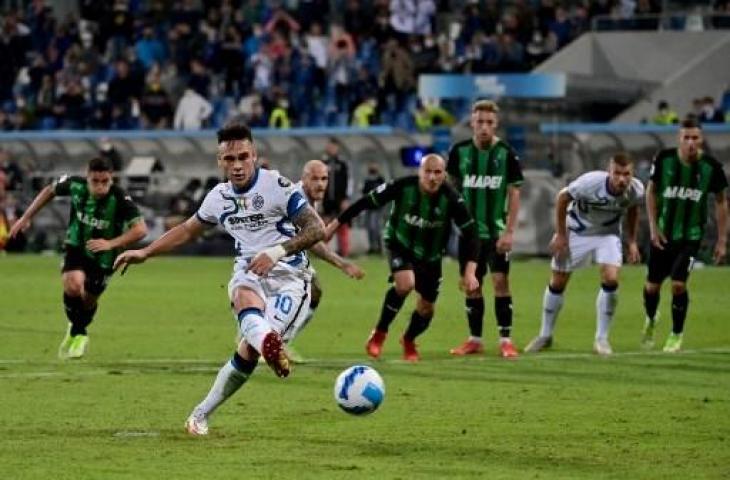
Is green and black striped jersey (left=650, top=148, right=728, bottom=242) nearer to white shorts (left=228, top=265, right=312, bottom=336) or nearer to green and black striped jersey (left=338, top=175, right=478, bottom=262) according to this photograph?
green and black striped jersey (left=338, top=175, right=478, bottom=262)

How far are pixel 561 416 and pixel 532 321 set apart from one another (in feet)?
30.1

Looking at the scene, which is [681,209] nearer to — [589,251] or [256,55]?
[589,251]

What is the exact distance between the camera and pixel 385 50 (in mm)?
38000

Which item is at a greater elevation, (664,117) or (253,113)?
(664,117)

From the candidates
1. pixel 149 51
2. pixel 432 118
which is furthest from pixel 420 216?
pixel 149 51

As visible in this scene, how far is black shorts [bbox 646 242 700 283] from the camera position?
58.2ft

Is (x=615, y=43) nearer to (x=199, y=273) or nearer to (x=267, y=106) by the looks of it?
(x=267, y=106)

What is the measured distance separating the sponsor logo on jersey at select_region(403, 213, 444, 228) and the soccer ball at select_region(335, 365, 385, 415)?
18.4 ft

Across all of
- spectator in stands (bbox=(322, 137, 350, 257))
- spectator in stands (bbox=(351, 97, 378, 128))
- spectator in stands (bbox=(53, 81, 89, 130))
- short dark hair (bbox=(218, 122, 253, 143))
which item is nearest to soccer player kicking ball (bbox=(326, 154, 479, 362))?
short dark hair (bbox=(218, 122, 253, 143))

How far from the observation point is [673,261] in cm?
1794

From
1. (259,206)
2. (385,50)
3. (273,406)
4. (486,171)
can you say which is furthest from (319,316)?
(385,50)

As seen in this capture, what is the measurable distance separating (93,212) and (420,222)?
3014mm

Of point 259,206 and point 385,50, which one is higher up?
point 259,206

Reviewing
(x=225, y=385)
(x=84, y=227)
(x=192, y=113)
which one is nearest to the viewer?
(x=225, y=385)
